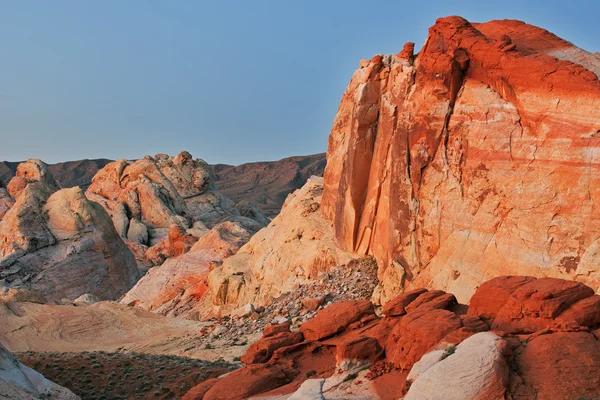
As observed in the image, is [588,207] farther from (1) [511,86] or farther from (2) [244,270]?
(2) [244,270]

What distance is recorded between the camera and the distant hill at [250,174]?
518 ft

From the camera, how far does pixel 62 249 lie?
4081cm

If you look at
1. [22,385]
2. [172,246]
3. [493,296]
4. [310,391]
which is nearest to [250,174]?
[172,246]

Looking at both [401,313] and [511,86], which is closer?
[401,313]

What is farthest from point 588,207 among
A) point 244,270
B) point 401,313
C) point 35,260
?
point 35,260

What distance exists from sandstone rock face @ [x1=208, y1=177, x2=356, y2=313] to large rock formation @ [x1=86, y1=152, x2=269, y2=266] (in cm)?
2064

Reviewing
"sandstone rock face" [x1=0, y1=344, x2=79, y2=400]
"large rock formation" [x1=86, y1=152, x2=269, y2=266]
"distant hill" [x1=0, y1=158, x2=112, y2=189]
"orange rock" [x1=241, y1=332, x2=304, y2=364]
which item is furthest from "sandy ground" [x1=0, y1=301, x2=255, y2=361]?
"distant hill" [x1=0, y1=158, x2=112, y2=189]

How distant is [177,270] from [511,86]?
71.8 ft

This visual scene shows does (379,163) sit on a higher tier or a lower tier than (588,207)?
higher

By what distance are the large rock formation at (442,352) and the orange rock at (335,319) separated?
0.02m

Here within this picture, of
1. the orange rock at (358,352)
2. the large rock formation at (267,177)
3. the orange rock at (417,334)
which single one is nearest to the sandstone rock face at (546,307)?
the orange rock at (417,334)

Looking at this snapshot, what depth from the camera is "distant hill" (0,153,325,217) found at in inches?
6216

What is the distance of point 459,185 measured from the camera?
20.7 m

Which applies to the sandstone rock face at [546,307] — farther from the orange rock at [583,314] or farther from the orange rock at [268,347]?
the orange rock at [268,347]
